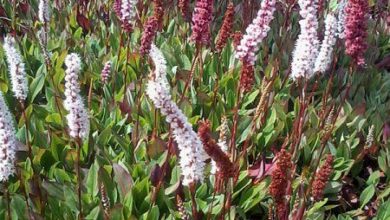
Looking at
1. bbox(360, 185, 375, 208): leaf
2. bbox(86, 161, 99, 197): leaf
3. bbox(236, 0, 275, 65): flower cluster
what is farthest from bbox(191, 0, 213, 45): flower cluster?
bbox(360, 185, 375, 208): leaf

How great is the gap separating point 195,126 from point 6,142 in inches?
82.0

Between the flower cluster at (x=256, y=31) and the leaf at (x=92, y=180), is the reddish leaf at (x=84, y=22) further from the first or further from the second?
the flower cluster at (x=256, y=31)

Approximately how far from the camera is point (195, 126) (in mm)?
4234

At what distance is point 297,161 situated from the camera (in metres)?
4.06

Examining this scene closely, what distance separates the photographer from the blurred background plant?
3195 mm

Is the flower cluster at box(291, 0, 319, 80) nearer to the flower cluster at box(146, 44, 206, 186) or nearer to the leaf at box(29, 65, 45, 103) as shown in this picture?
the flower cluster at box(146, 44, 206, 186)

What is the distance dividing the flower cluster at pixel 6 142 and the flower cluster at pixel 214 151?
2.31ft

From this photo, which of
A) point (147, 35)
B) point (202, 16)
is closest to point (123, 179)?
point (147, 35)

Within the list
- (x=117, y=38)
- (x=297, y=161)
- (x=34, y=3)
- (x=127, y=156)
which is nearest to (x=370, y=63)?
(x=297, y=161)

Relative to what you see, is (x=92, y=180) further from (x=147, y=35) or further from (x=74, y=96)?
(x=74, y=96)

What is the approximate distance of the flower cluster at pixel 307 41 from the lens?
3066 mm

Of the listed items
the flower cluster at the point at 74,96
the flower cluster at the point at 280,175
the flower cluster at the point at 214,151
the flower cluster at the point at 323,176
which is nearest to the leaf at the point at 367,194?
the flower cluster at the point at 323,176

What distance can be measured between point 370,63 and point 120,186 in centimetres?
289

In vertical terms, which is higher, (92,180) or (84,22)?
(84,22)
